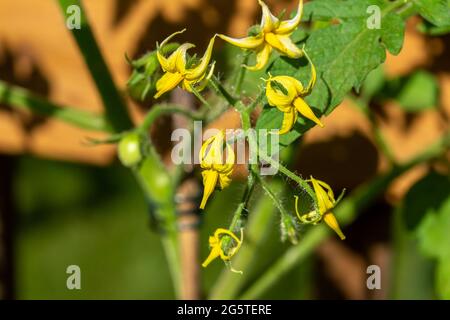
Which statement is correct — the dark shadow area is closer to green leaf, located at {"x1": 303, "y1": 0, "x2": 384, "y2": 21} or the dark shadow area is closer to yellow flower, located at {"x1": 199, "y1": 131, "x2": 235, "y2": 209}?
green leaf, located at {"x1": 303, "y1": 0, "x2": 384, "y2": 21}

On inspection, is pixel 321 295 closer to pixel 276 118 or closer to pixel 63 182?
pixel 63 182

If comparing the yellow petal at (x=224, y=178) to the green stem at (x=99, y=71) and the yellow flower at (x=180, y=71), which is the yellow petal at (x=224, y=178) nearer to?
the yellow flower at (x=180, y=71)

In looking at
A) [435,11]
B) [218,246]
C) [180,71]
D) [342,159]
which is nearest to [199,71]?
[180,71]

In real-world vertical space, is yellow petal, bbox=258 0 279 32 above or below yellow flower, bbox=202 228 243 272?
above

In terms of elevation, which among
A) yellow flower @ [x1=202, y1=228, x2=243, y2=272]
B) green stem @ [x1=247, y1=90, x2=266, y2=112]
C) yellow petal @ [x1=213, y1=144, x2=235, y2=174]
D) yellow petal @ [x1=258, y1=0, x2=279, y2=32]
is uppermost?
yellow petal @ [x1=258, y1=0, x2=279, y2=32]

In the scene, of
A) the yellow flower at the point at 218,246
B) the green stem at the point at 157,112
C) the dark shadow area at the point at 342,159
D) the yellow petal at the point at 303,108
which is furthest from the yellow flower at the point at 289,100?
the dark shadow area at the point at 342,159

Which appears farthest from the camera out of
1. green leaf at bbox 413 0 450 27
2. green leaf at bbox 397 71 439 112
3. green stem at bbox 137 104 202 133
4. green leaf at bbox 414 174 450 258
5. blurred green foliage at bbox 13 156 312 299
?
blurred green foliage at bbox 13 156 312 299

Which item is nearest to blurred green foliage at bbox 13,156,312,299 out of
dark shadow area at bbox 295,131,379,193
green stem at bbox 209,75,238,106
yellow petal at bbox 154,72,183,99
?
dark shadow area at bbox 295,131,379,193

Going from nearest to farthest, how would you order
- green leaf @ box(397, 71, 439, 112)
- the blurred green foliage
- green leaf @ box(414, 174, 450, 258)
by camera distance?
green leaf @ box(414, 174, 450, 258) → green leaf @ box(397, 71, 439, 112) → the blurred green foliage
